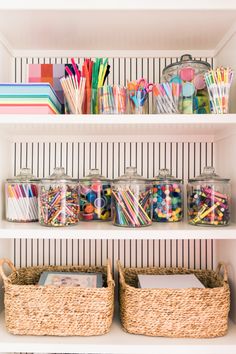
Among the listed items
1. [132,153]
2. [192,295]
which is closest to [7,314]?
[192,295]

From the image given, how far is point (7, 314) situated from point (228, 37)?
1.35 metres

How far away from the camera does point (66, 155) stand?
5.38 ft

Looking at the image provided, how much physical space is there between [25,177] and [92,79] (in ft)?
1.58

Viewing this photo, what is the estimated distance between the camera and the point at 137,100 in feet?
4.33

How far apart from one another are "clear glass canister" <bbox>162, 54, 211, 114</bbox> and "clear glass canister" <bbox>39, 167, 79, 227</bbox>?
52cm

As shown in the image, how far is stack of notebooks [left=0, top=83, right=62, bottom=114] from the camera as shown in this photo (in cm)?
129

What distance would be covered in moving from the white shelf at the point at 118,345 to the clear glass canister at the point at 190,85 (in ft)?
2.65

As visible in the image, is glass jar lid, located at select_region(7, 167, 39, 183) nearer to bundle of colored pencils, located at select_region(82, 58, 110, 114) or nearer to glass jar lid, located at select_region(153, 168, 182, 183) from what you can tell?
bundle of colored pencils, located at select_region(82, 58, 110, 114)

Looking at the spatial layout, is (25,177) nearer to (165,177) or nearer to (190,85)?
(165,177)

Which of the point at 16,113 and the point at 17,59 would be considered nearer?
the point at 16,113

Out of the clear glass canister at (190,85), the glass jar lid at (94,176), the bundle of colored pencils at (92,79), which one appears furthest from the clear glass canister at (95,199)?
the clear glass canister at (190,85)

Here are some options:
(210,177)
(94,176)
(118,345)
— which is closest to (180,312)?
(118,345)

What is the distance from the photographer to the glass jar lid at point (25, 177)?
1477 millimetres

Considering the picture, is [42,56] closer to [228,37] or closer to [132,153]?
[132,153]
